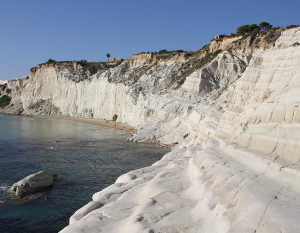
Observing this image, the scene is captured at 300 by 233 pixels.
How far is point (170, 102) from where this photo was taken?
116 ft

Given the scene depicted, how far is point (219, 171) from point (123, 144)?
70.7ft

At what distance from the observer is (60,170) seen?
1842 centimetres

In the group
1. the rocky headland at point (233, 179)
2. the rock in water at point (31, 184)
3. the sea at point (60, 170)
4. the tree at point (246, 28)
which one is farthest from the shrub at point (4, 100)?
the rock in water at point (31, 184)

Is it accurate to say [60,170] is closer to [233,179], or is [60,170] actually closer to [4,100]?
[233,179]

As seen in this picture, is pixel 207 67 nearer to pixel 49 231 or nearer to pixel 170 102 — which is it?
pixel 170 102

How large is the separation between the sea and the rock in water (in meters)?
0.31

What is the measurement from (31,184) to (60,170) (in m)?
4.11

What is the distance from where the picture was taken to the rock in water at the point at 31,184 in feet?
45.4

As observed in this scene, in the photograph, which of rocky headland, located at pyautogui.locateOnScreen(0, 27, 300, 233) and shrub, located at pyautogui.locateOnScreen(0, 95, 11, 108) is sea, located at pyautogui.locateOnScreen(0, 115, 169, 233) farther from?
shrub, located at pyautogui.locateOnScreen(0, 95, 11, 108)

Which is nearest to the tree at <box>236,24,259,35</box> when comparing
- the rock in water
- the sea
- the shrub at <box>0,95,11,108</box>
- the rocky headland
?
the rocky headland

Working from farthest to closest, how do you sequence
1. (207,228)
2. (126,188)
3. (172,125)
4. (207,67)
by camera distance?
1. (207,67)
2. (172,125)
3. (126,188)
4. (207,228)

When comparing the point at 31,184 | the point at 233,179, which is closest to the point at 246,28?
the point at 31,184

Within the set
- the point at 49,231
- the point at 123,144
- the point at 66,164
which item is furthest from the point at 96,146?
the point at 49,231

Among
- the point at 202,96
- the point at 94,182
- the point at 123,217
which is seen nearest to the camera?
the point at 123,217
